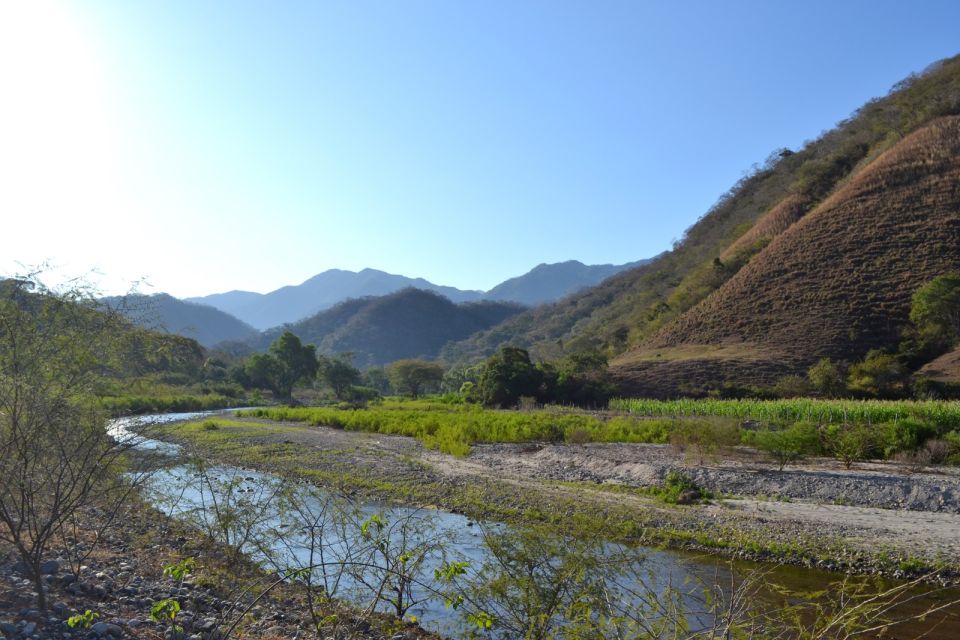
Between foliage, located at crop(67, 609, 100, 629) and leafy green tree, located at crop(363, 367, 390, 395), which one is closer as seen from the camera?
foliage, located at crop(67, 609, 100, 629)

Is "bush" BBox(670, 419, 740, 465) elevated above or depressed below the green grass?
above

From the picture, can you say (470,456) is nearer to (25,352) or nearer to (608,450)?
(608,450)

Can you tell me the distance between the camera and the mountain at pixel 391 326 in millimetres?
159513

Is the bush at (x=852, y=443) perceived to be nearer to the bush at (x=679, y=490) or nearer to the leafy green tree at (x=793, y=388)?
the bush at (x=679, y=490)

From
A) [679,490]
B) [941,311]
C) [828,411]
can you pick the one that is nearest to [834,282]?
[941,311]

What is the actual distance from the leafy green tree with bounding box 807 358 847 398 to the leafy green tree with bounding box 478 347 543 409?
16.5 meters

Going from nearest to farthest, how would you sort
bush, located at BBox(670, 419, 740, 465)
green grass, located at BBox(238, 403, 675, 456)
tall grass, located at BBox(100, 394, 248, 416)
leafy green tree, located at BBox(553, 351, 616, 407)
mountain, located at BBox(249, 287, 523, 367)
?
tall grass, located at BBox(100, 394, 248, 416) < bush, located at BBox(670, 419, 740, 465) < green grass, located at BBox(238, 403, 675, 456) < leafy green tree, located at BBox(553, 351, 616, 407) < mountain, located at BBox(249, 287, 523, 367)

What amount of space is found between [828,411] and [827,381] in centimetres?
1265

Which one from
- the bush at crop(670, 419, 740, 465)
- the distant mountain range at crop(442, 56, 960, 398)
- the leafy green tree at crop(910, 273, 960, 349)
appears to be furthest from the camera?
the distant mountain range at crop(442, 56, 960, 398)

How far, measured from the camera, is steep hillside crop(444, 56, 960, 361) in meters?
61.2

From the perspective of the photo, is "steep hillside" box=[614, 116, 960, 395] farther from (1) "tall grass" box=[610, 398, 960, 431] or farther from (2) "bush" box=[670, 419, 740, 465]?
(2) "bush" box=[670, 419, 740, 465]

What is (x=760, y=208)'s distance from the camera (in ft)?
270

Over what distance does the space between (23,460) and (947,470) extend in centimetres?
1967

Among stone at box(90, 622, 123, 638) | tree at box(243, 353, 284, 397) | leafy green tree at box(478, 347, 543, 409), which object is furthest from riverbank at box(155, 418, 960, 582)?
tree at box(243, 353, 284, 397)
